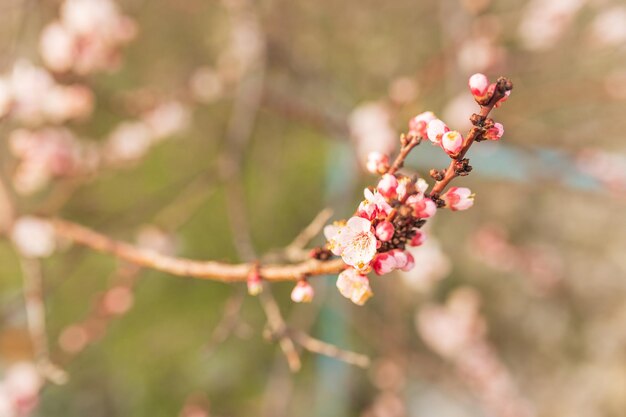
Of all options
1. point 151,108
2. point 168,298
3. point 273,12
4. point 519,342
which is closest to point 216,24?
point 273,12

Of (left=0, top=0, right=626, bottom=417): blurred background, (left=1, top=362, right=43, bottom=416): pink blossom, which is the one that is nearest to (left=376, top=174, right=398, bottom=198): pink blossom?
(left=1, top=362, right=43, bottom=416): pink blossom

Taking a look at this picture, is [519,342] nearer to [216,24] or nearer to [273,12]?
[273,12]

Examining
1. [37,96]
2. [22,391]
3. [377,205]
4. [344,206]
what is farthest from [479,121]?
[344,206]

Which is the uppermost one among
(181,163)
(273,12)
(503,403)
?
(273,12)

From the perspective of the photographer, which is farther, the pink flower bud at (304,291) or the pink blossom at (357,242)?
the pink flower bud at (304,291)

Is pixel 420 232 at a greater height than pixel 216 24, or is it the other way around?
pixel 216 24

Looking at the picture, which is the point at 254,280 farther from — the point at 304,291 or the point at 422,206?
the point at 422,206

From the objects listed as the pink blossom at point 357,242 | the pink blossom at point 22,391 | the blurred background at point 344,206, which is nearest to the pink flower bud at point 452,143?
the pink blossom at point 357,242

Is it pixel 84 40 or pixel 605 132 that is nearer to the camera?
pixel 84 40

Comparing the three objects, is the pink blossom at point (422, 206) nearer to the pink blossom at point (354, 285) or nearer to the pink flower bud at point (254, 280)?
the pink blossom at point (354, 285)
